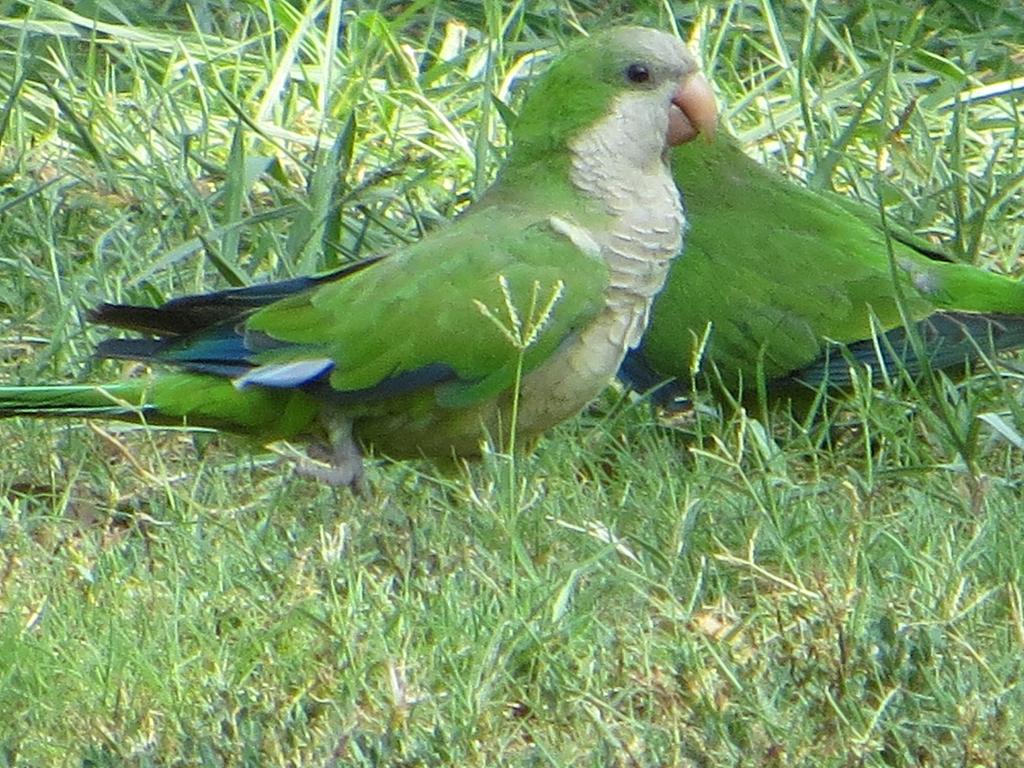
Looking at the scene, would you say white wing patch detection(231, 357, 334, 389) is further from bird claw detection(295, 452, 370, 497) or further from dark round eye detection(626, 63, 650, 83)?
dark round eye detection(626, 63, 650, 83)

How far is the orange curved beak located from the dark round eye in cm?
8

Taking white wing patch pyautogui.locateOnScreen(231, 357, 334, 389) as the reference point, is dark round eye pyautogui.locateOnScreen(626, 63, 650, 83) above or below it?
above

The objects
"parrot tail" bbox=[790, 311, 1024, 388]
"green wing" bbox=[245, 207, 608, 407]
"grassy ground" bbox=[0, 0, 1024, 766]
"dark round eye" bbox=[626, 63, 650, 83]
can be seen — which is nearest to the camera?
"grassy ground" bbox=[0, 0, 1024, 766]

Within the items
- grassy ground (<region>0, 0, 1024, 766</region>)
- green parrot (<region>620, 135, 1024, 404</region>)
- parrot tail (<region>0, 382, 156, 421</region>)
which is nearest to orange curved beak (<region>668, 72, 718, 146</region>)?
green parrot (<region>620, 135, 1024, 404</region>)

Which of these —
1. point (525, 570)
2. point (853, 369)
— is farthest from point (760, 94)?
point (525, 570)

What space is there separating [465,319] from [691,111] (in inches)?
22.8

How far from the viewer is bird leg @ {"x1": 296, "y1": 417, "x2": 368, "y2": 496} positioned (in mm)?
3271

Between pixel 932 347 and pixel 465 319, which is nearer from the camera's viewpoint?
pixel 465 319

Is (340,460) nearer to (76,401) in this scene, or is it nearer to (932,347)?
(76,401)

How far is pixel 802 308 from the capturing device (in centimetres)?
369

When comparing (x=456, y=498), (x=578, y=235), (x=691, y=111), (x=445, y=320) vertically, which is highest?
(x=691, y=111)

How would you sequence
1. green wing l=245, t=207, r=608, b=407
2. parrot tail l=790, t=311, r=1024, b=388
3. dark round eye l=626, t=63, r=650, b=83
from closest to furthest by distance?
green wing l=245, t=207, r=608, b=407
dark round eye l=626, t=63, r=650, b=83
parrot tail l=790, t=311, r=1024, b=388

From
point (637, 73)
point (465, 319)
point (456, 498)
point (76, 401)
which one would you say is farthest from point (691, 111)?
point (76, 401)

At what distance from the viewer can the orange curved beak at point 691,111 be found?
11.4 ft
